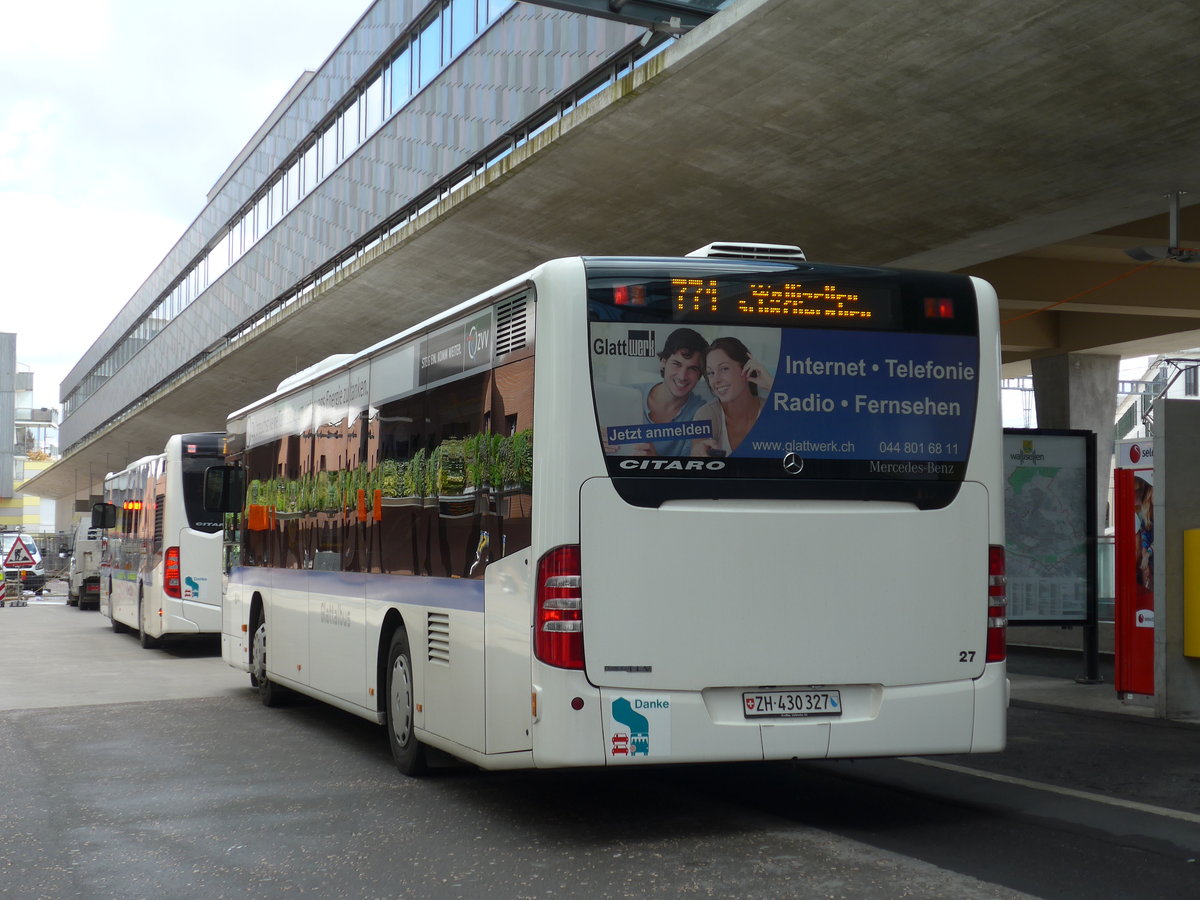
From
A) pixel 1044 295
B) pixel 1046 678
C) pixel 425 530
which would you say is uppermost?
pixel 1044 295

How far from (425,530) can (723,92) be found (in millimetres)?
7582

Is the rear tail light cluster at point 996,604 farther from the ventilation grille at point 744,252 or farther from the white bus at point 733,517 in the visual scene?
the ventilation grille at point 744,252

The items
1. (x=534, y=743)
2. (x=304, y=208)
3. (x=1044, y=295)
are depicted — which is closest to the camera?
(x=534, y=743)

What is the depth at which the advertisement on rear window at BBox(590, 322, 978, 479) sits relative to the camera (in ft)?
23.7

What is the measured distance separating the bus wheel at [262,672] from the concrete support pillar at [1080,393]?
17.7 metres

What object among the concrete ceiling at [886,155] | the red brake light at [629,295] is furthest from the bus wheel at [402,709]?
the concrete ceiling at [886,155]

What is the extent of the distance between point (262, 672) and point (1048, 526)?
763 centimetres

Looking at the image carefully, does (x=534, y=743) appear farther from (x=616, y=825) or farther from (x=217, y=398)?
(x=217, y=398)

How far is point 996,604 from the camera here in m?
7.71

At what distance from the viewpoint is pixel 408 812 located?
8.30m

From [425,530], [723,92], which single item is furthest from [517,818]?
[723,92]

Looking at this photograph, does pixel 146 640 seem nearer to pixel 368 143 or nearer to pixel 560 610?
pixel 368 143

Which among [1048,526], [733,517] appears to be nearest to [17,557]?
[1048,526]

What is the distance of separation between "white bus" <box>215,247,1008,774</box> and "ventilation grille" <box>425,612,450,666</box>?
480 mm
